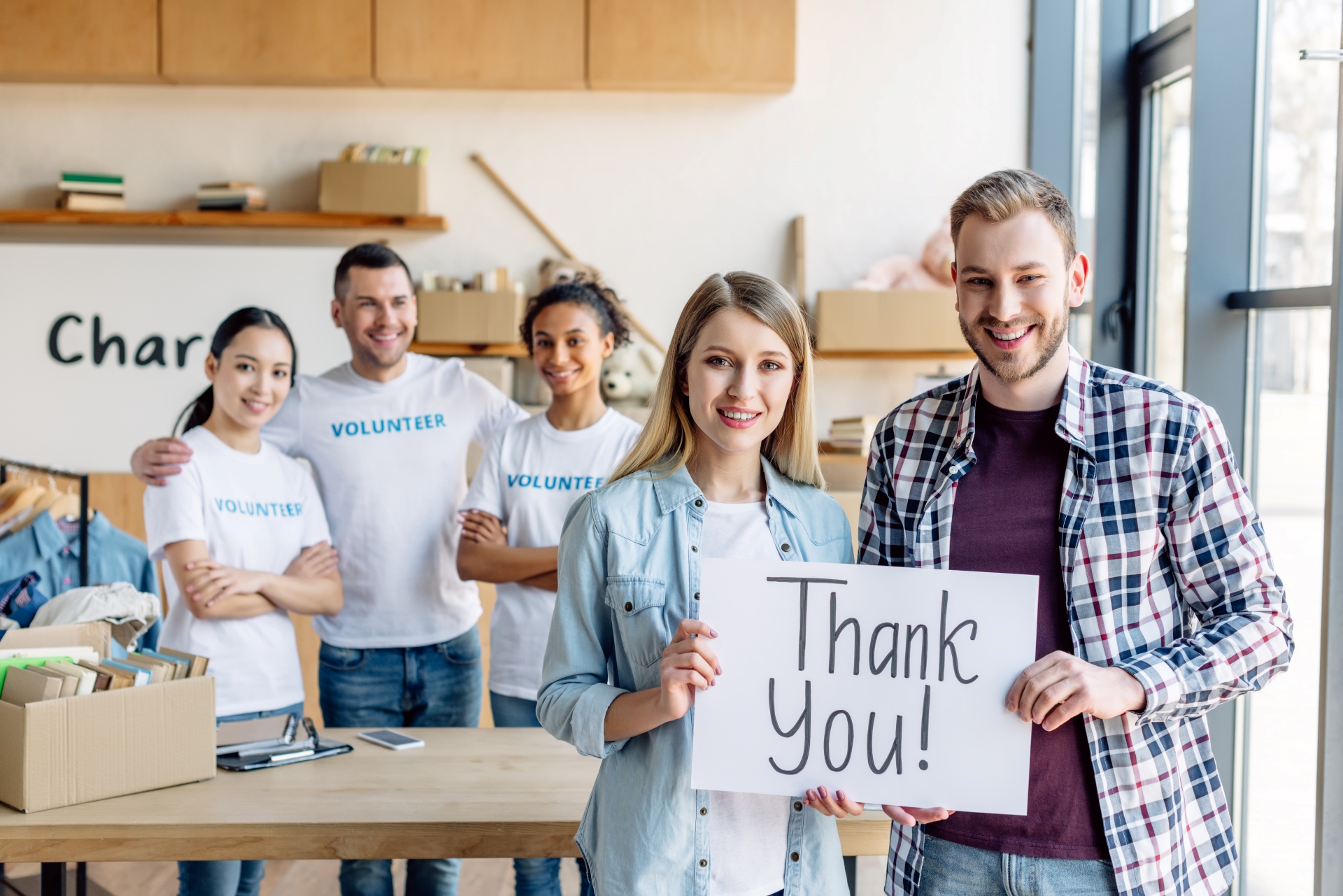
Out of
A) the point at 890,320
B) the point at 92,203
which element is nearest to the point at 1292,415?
the point at 890,320

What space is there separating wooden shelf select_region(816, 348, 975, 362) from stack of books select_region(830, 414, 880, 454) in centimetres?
25

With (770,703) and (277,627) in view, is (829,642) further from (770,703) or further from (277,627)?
(277,627)

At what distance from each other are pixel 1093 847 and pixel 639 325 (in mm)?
3078

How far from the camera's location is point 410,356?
2.49 m

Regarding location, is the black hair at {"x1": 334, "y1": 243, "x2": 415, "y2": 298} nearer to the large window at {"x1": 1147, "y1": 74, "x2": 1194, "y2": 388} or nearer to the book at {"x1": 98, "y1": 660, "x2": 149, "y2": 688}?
the book at {"x1": 98, "y1": 660, "x2": 149, "y2": 688}

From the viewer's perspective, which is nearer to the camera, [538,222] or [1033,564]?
[1033,564]

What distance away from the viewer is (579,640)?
4.11ft

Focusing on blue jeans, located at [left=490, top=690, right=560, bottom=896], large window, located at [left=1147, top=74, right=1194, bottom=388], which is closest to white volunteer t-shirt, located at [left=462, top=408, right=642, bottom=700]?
blue jeans, located at [left=490, top=690, right=560, bottom=896]

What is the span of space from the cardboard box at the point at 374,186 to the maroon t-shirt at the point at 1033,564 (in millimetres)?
3037

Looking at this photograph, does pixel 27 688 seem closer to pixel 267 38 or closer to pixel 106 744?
pixel 106 744

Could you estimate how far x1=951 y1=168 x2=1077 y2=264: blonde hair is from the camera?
46.6 inches

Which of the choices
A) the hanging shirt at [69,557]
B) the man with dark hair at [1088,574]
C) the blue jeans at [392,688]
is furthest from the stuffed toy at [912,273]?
the man with dark hair at [1088,574]

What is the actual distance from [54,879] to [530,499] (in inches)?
40.7

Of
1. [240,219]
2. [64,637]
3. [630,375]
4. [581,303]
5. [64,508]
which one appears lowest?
[64,637]
